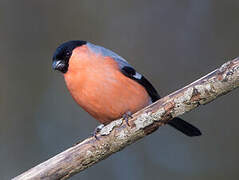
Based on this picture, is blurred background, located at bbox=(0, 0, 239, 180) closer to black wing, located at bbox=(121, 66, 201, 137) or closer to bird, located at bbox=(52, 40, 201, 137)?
black wing, located at bbox=(121, 66, 201, 137)

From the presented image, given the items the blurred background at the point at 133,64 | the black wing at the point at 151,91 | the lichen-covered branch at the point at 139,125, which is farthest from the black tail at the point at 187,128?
the blurred background at the point at 133,64

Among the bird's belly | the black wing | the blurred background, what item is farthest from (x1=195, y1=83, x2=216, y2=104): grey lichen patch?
the blurred background

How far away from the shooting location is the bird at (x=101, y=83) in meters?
4.20

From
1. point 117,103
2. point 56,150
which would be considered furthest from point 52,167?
point 56,150

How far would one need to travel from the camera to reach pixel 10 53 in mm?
6371

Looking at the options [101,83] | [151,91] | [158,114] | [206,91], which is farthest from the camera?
[151,91]

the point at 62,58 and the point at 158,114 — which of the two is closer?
the point at 158,114

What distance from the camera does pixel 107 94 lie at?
419 cm

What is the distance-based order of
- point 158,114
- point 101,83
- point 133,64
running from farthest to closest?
point 133,64 → point 101,83 → point 158,114

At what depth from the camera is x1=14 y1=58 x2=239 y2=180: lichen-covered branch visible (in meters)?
3.35

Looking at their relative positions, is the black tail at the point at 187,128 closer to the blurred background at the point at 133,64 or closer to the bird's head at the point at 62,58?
the bird's head at the point at 62,58

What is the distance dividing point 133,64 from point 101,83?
93.8 inches

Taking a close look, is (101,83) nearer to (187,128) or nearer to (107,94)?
(107,94)

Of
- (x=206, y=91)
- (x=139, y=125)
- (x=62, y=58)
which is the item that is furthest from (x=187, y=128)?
(x=62, y=58)
